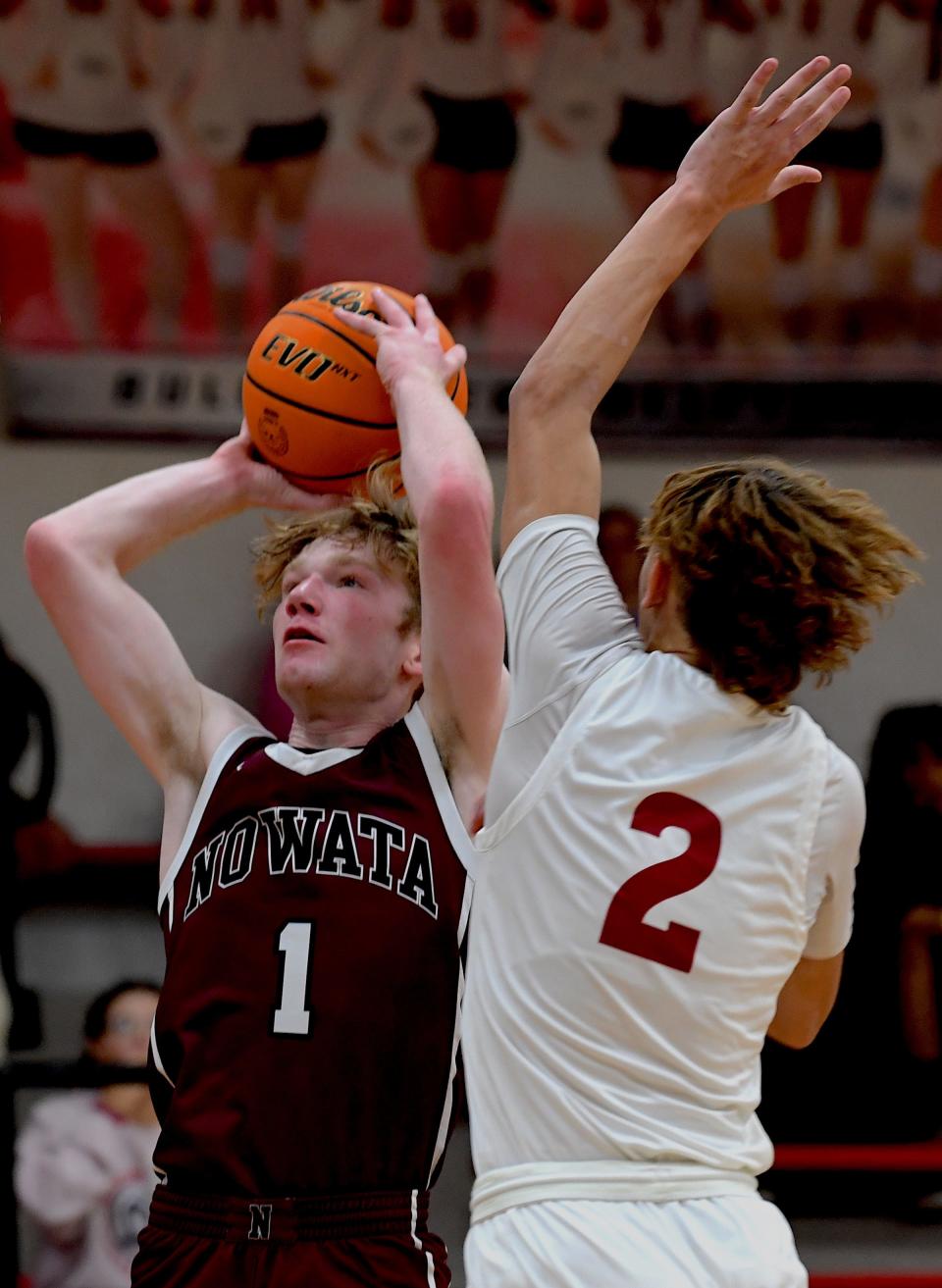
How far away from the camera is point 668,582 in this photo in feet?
7.92

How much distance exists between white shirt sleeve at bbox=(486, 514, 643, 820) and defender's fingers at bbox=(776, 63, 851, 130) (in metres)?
0.87

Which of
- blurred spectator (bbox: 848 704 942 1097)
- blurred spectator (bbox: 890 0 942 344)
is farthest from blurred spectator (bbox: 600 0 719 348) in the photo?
blurred spectator (bbox: 848 704 942 1097)

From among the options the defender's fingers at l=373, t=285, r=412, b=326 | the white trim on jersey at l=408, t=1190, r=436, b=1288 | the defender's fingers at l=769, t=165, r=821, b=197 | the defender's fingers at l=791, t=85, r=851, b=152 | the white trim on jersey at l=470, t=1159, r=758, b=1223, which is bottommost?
the white trim on jersey at l=408, t=1190, r=436, b=1288

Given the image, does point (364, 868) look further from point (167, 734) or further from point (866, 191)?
point (866, 191)

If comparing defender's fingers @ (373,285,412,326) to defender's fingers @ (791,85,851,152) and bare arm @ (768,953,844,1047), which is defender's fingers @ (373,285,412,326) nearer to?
defender's fingers @ (791,85,851,152)

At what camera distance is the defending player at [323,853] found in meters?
2.81

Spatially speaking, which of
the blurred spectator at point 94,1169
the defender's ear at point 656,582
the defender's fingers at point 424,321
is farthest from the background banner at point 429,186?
the defender's ear at point 656,582

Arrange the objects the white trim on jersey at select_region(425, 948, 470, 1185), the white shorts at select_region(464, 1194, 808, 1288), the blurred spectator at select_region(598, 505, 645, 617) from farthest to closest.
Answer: the blurred spectator at select_region(598, 505, 645, 617)
the white trim on jersey at select_region(425, 948, 470, 1185)
the white shorts at select_region(464, 1194, 808, 1288)

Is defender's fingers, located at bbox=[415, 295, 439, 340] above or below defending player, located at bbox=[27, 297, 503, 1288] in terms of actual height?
above

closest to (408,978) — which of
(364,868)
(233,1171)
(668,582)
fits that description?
(364,868)

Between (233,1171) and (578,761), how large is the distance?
1.07 meters

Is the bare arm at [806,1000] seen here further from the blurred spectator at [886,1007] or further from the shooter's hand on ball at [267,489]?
the blurred spectator at [886,1007]

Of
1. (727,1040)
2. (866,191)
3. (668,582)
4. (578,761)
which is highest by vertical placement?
(866,191)

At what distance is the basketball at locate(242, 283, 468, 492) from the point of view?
332 cm
